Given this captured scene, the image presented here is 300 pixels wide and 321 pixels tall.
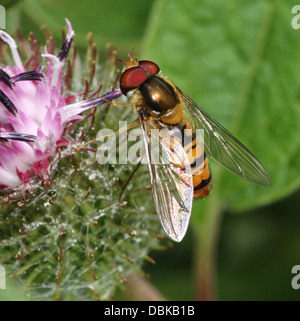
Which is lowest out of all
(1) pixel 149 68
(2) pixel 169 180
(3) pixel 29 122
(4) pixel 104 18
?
(2) pixel 169 180

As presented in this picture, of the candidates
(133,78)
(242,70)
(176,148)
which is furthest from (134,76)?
(242,70)

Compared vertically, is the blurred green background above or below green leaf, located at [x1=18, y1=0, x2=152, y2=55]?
below

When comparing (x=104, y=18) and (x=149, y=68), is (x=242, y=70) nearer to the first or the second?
(x=149, y=68)

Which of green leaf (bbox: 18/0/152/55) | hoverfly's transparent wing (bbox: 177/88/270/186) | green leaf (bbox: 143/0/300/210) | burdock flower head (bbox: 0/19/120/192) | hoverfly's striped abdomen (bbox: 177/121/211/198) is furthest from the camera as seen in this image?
green leaf (bbox: 18/0/152/55)

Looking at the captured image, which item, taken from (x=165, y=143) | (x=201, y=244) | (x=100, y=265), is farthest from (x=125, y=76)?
(x=201, y=244)

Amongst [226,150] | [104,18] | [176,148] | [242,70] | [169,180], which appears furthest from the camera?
[104,18]

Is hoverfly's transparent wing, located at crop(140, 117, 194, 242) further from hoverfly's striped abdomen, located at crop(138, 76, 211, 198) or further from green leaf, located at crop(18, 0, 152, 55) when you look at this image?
green leaf, located at crop(18, 0, 152, 55)

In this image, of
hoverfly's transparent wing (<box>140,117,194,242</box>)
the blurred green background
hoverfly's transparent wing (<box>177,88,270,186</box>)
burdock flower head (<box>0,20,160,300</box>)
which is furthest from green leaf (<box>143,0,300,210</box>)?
hoverfly's transparent wing (<box>140,117,194,242</box>)

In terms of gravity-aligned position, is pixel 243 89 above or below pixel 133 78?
above
